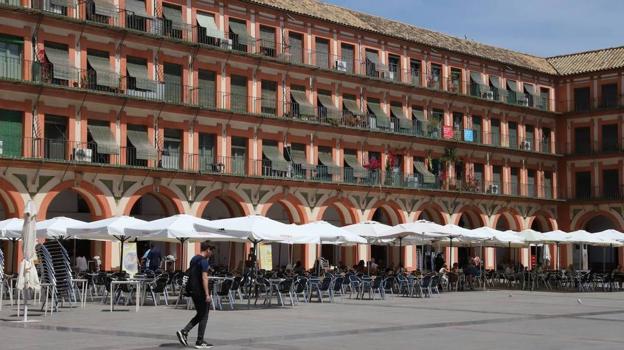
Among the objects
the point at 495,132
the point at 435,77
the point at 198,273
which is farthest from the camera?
the point at 495,132

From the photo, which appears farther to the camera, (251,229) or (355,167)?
(355,167)

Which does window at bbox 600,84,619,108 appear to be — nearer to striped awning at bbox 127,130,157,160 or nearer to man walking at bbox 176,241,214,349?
striped awning at bbox 127,130,157,160

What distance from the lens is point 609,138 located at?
61.9 m

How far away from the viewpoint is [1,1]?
37531mm

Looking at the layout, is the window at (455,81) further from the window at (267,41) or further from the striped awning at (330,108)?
the window at (267,41)

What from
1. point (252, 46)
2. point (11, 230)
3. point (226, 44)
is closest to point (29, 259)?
point (11, 230)

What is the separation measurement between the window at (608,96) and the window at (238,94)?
27994 mm

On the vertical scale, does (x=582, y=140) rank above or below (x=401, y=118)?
below

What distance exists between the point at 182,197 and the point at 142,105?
4.74m

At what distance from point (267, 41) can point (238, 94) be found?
3.49m

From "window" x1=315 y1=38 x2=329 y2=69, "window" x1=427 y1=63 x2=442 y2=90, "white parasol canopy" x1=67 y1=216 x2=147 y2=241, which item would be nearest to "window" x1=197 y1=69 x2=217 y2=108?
"window" x1=315 y1=38 x2=329 y2=69

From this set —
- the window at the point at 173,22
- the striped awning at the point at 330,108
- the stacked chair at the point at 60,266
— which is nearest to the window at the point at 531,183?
the striped awning at the point at 330,108

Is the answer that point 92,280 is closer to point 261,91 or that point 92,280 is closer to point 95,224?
point 95,224

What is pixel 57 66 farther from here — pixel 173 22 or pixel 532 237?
pixel 532 237
